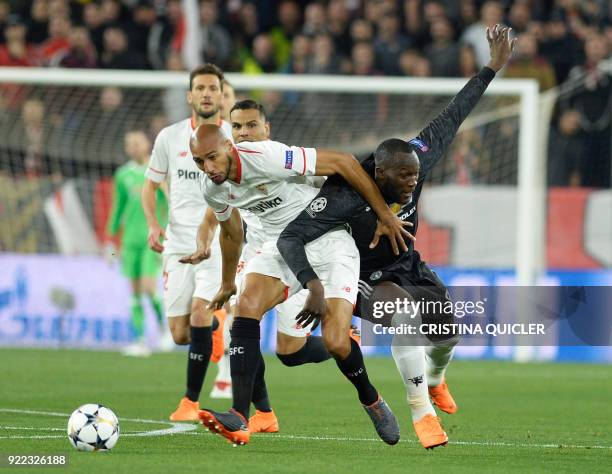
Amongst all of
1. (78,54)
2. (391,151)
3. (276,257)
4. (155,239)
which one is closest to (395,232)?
(391,151)

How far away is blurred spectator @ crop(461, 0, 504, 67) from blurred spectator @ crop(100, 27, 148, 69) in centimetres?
472

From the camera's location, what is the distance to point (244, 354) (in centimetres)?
716

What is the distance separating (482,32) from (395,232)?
12005 millimetres

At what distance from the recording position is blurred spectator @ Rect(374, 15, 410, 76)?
1880cm

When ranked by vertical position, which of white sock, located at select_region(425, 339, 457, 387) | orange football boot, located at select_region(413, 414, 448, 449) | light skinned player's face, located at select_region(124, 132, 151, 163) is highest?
light skinned player's face, located at select_region(124, 132, 151, 163)

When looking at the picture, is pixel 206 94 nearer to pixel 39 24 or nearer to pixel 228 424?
pixel 228 424

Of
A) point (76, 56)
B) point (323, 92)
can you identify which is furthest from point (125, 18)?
point (323, 92)

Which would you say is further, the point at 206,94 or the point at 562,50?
the point at 562,50

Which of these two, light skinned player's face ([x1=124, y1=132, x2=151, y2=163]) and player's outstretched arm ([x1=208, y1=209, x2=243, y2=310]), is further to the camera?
light skinned player's face ([x1=124, y1=132, x2=151, y2=163])

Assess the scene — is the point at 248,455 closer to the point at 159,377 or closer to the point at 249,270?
the point at 249,270

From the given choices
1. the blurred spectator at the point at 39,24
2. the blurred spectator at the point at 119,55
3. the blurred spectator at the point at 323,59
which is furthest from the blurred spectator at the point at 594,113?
the blurred spectator at the point at 39,24

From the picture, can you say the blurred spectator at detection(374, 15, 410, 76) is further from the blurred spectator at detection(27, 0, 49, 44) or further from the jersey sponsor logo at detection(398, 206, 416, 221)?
the jersey sponsor logo at detection(398, 206, 416, 221)

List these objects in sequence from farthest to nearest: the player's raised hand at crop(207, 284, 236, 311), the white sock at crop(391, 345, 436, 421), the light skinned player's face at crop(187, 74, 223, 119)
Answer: the light skinned player's face at crop(187, 74, 223, 119), the player's raised hand at crop(207, 284, 236, 311), the white sock at crop(391, 345, 436, 421)

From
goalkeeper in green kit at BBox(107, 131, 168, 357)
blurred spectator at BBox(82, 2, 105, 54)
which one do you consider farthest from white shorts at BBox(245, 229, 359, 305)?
blurred spectator at BBox(82, 2, 105, 54)
